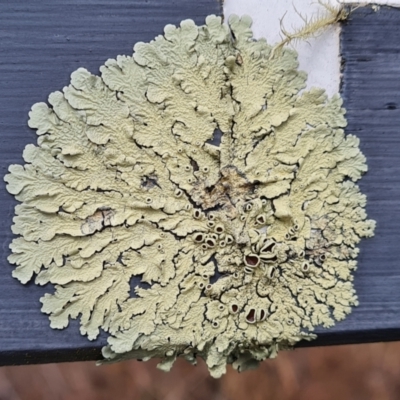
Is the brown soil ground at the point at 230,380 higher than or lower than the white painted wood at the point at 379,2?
lower

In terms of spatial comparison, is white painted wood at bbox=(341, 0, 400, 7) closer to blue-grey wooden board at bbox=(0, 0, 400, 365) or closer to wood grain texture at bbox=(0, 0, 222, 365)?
blue-grey wooden board at bbox=(0, 0, 400, 365)

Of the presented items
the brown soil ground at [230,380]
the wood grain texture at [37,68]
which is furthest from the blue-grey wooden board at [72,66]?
the brown soil ground at [230,380]

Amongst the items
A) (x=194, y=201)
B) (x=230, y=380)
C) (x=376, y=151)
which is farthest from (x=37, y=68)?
(x=230, y=380)

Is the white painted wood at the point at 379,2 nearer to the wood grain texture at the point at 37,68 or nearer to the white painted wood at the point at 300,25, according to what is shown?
the white painted wood at the point at 300,25

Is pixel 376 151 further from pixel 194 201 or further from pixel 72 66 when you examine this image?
pixel 72 66

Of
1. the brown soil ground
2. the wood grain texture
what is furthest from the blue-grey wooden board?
the brown soil ground

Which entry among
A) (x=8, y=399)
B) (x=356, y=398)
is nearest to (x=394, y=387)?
(x=356, y=398)
